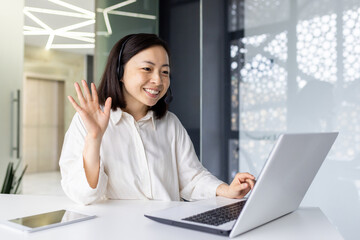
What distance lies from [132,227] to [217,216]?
0.24 meters

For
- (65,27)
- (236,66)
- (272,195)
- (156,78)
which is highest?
(65,27)

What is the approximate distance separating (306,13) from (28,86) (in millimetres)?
5355

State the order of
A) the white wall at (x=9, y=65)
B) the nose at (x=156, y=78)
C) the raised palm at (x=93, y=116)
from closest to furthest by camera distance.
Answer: the raised palm at (x=93, y=116) < the nose at (x=156, y=78) < the white wall at (x=9, y=65)

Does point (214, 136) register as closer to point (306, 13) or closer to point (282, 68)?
point (282, 68)

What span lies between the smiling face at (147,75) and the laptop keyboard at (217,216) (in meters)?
0.64

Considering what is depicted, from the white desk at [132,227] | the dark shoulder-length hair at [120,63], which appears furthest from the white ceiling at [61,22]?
the white desk at [132,227]

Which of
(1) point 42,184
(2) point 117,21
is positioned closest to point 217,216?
(2) point 117,21

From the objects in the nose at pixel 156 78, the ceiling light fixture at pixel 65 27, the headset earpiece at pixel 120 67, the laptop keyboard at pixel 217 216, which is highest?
the ceiling light fixture at pixel 65 27

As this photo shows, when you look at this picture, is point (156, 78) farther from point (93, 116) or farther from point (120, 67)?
point (93, 116)

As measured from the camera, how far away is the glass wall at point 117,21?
3.57 m

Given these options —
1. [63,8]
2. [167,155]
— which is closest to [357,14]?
[167,155]

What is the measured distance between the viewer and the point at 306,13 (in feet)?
10.0

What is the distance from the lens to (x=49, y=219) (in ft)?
3.45

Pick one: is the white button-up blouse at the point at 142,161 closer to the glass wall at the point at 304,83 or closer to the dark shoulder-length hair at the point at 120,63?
the dark shoulder-length hair at the point at 120,63
